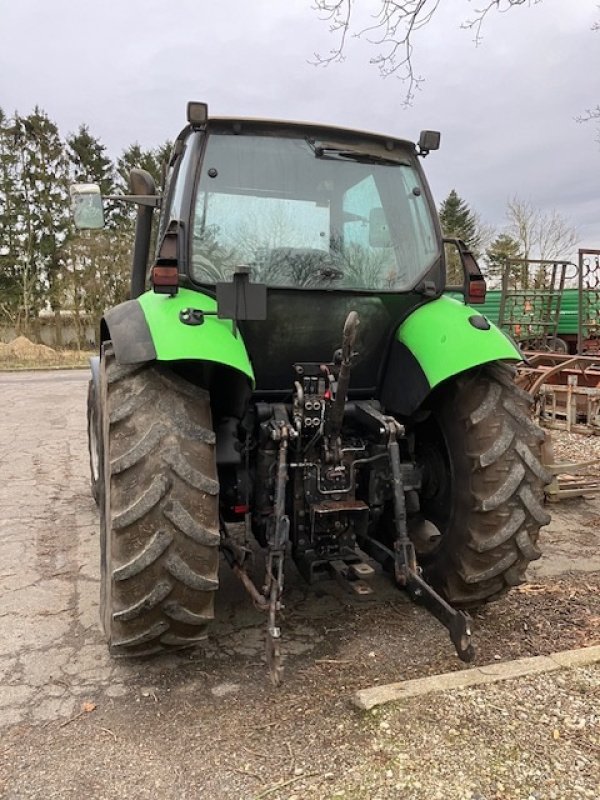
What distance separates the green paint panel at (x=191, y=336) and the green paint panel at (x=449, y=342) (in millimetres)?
866

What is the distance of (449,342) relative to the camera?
299cm

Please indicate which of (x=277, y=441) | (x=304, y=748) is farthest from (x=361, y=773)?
(x=277, y=441)

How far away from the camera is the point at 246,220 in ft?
9.95

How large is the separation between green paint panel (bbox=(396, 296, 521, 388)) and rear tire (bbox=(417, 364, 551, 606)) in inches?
6.7

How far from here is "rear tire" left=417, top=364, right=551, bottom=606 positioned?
116 inches

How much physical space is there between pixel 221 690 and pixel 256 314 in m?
1.55

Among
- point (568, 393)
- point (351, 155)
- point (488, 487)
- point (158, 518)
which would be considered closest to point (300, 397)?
point (158, 518)

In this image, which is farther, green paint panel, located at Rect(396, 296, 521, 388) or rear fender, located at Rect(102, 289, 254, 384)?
green paint panel, located at Rect(396, 296, 521, 388)

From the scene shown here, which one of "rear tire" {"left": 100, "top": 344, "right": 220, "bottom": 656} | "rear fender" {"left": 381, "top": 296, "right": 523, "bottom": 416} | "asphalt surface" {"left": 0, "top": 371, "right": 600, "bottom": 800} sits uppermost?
"rear fender" {"left": 381, "top": 296, "right": 523, "bottom": 416}

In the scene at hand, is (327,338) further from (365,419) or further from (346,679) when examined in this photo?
(346,679)

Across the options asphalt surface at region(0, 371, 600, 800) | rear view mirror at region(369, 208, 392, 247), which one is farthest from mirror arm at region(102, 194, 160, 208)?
asphalt surface at region(0, 371, 600, 800)

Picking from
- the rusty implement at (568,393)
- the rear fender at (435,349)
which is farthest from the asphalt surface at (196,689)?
A: the rusty implement at (568,393)

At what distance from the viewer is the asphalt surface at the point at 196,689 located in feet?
7.18

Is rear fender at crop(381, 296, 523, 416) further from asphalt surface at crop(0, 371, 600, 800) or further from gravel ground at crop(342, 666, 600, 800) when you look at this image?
gravel ground at crop(342, 666, 600, 800)
